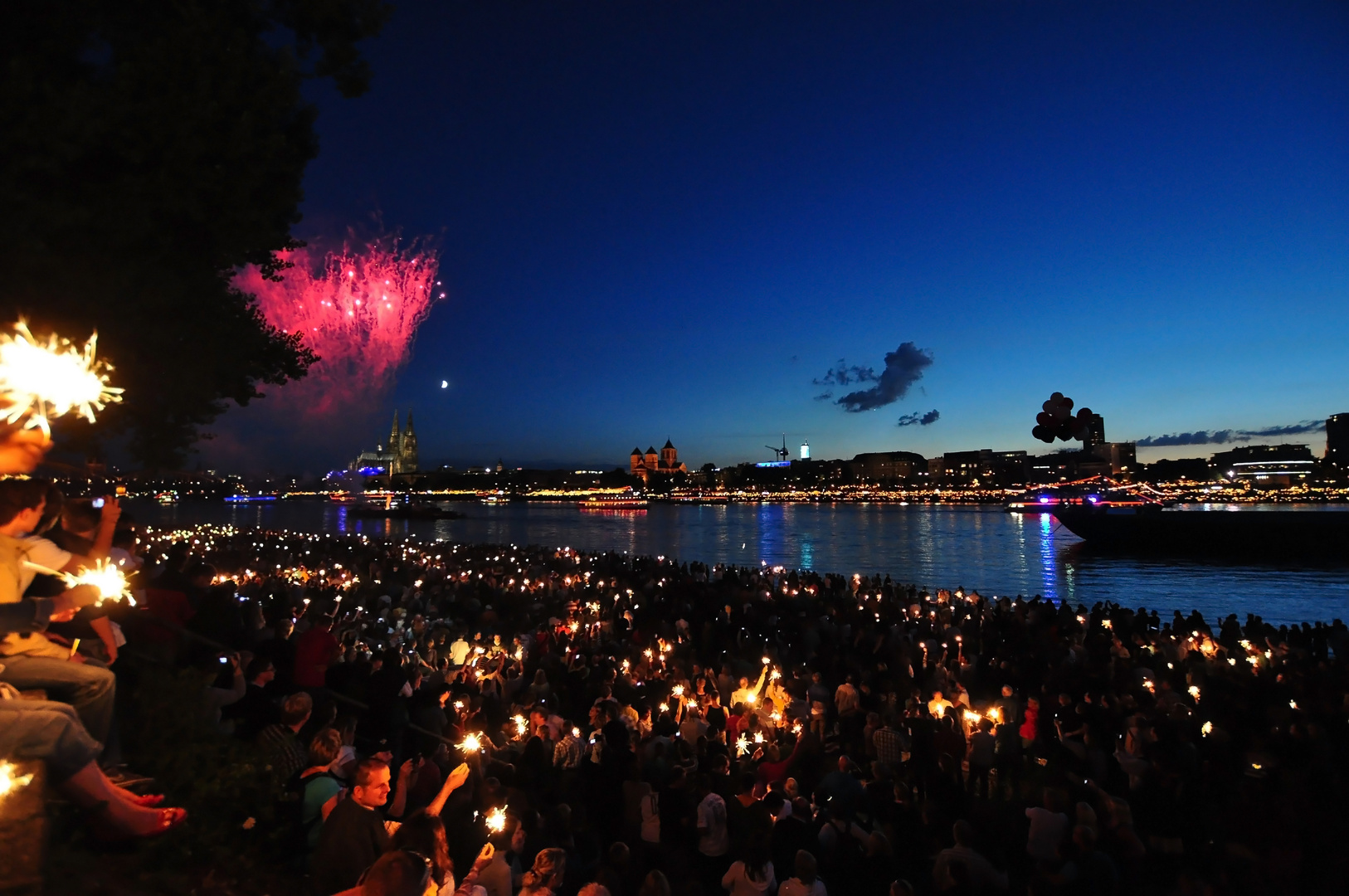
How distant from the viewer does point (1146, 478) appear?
148 meters

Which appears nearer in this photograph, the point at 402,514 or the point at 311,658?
the point at 311,658

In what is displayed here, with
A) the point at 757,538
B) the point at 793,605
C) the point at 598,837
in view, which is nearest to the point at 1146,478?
the point at 757,538

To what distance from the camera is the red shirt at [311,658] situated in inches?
228

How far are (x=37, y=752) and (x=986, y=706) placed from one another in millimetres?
8496

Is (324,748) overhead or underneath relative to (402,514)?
overhead

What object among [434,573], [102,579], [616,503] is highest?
[102,579]

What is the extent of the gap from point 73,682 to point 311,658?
332 cm

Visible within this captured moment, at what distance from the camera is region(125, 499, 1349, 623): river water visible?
32094 mm

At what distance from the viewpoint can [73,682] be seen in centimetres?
267

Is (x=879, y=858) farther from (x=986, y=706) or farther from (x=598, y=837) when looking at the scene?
(x=986, y=706)

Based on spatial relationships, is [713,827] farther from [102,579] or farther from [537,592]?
[537,592]

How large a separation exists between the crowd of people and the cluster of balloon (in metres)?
14.0

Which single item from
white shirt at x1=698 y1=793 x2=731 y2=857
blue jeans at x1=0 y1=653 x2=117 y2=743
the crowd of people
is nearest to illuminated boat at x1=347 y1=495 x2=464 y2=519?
the crowd of people

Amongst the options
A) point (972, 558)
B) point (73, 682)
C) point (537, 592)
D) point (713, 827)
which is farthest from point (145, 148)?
point (972, 558)
